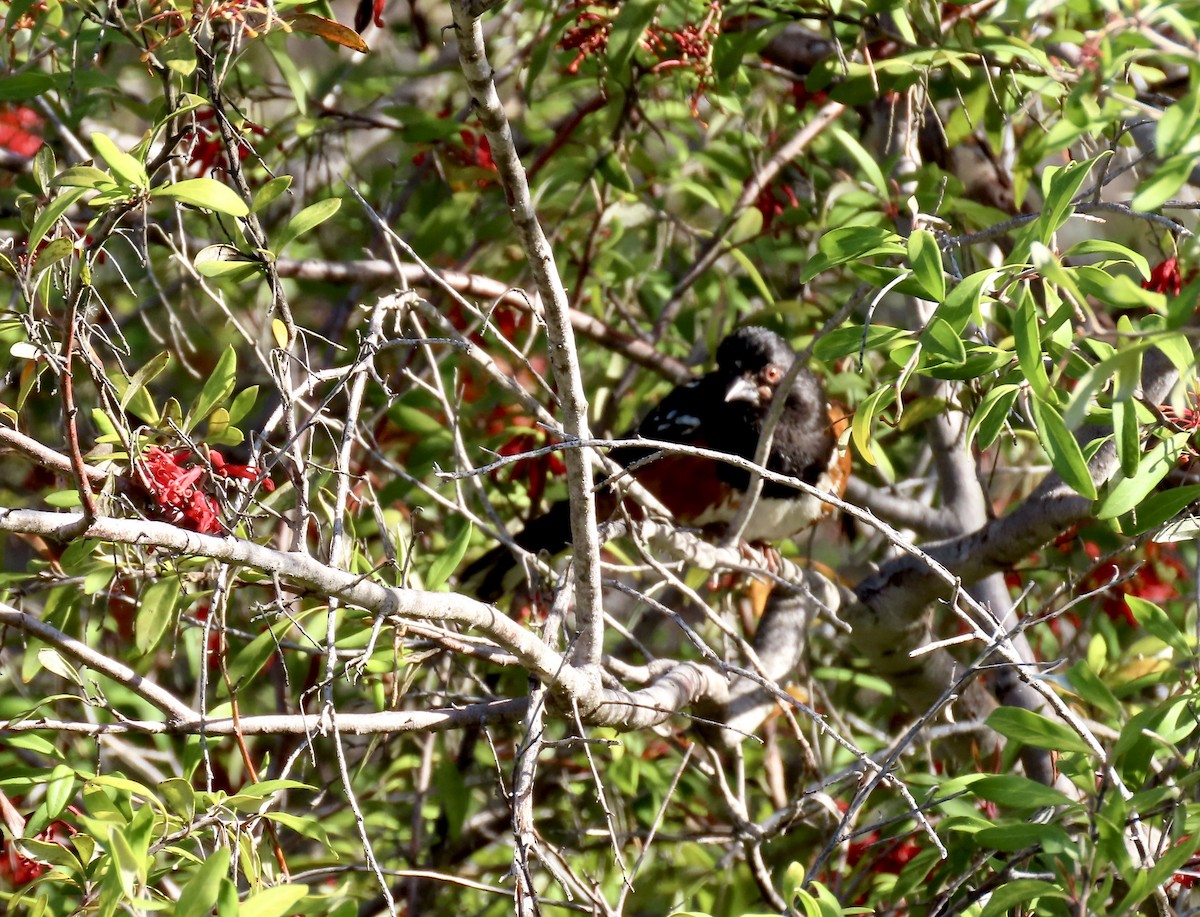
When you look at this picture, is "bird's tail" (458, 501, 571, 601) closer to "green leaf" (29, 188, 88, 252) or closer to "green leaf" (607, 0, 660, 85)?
"green leaf" (607, 0, 660, 85)

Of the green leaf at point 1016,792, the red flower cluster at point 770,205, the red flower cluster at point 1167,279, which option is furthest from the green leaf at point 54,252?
the red flower cluster at point 770,205

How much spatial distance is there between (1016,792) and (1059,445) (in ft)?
1.32

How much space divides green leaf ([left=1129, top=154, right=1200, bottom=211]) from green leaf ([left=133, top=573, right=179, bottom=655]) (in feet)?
4.22

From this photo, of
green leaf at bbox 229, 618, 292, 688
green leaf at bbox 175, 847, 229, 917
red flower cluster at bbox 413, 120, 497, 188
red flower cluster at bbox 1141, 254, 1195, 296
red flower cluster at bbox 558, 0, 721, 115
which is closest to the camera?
green leaf at bbox 175, 847, 229, 917

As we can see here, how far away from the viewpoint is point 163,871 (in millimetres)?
1444

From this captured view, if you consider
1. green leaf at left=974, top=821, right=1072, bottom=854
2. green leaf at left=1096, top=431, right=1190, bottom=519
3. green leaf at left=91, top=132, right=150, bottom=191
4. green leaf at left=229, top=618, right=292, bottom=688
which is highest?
green leaf at left=91, top=132, right=150, bottom=191

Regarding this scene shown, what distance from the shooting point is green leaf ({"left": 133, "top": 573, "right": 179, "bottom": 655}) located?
166 centimetres

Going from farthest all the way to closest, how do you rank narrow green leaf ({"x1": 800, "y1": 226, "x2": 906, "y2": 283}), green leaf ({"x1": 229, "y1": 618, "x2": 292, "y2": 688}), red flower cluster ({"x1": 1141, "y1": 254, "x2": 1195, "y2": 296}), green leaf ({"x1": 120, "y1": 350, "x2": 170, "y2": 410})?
red flower cluster ({"x1": 1141, "y1": 254, "x2": 1195, "y2": 296}), green leaf ({"x1": 229, "y1": 618, "x2": 292, "y2": 688}), narrow green leaf ({"x1": 800, "y1": 226, "x2": 906, "y2": 283}), green leaf ({"x1": 120, "y1": 350, "x2": 170, "y2": 410})

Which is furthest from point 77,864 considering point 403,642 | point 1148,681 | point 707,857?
point 707,857

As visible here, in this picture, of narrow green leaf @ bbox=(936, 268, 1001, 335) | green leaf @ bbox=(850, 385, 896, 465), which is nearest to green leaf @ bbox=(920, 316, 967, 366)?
narrow green leaf @ bbox=(936, 268, 1001, 335)

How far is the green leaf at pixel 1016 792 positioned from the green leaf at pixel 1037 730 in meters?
0.05

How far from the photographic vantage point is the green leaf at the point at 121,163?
126 cm

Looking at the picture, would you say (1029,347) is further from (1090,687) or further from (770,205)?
(770,205)

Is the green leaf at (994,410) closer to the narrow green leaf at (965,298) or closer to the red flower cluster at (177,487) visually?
the narrow green leaf at (965,298)
